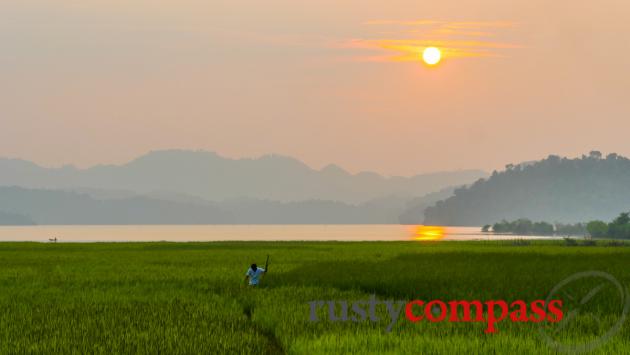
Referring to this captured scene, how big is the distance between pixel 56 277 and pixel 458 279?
1770 centimetres

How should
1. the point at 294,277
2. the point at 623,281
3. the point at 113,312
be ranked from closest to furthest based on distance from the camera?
the point at 113,312 → the point at 623,281 → the point at 294,277

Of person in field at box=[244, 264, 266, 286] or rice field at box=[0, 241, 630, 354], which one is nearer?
rice field at box=[0, 241, 630, 354]

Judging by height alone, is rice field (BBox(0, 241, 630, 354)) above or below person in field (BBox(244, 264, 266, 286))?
below

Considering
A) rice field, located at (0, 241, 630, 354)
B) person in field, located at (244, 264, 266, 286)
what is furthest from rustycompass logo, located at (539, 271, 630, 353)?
person in field, located at (244, 264, 266, 286)

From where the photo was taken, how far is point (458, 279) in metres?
28.8

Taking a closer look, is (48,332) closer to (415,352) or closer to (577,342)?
(415,352)

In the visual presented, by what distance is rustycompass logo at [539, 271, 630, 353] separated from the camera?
48.6 feet

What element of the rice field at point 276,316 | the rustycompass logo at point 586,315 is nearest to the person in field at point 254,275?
the rice field at point 276,316

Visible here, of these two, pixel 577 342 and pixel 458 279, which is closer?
pixel 577 342

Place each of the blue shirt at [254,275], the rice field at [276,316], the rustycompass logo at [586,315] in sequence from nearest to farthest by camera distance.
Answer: the rice field at [276,316], the rustycompass logo at [586,315], the blue shirt at [254,275]

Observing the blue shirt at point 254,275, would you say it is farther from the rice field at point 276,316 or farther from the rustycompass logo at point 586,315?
the rustycompass logo at point 586,315

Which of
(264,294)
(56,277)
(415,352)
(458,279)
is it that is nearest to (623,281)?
(458,279)

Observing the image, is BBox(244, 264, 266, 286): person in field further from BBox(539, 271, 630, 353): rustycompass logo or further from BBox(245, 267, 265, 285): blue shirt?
BBox(539, 271, 630, 353): rustycompass logo

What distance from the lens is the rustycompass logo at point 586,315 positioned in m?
14.8
